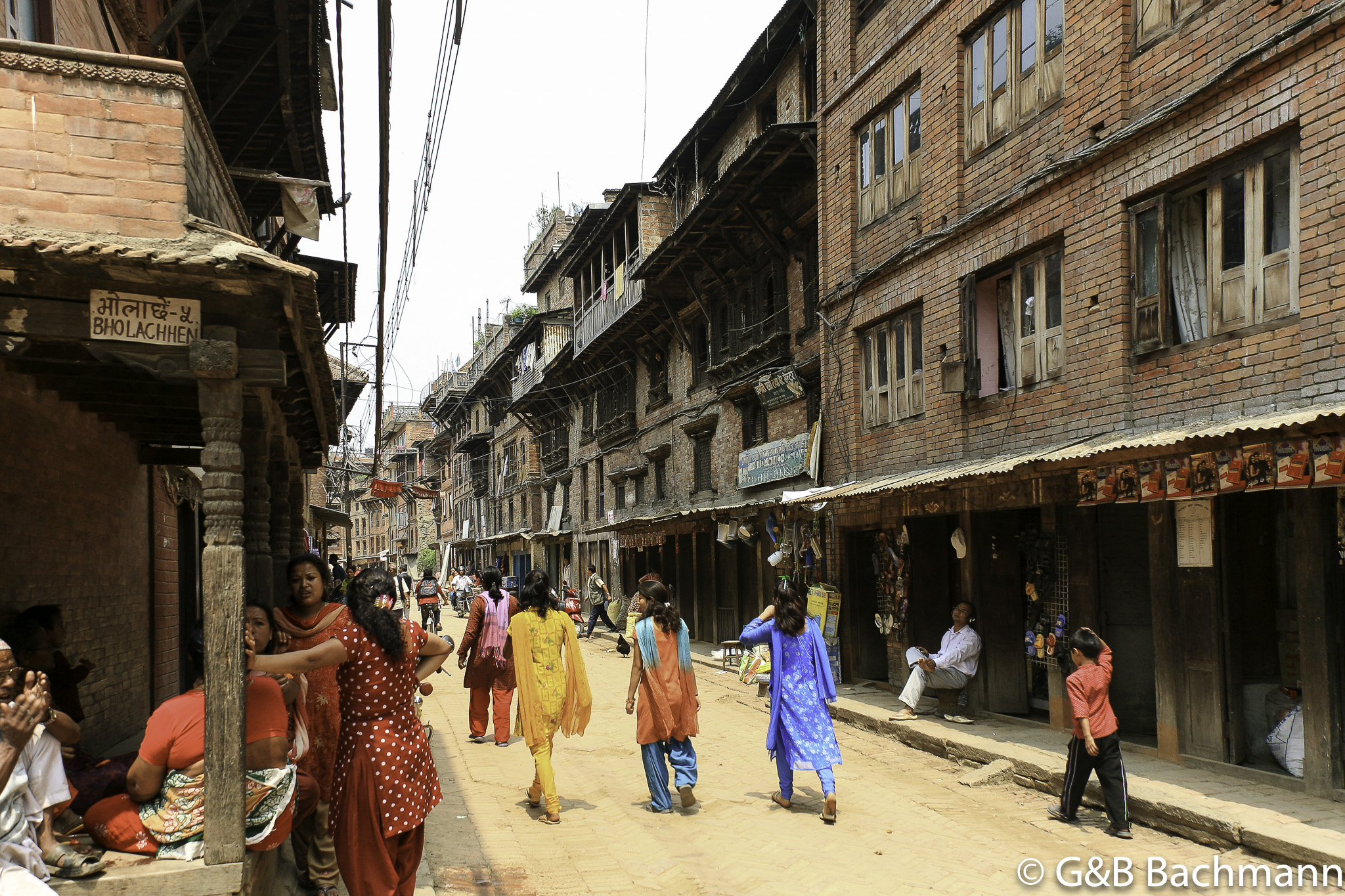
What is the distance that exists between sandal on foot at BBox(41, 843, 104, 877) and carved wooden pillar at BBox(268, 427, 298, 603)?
17.3 feet

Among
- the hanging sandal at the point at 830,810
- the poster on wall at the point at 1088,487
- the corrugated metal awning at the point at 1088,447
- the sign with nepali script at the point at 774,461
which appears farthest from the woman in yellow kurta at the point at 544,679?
the sign with nepali script at the point at 774,461

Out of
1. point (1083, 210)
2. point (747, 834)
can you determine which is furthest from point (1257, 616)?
point (747, 834)

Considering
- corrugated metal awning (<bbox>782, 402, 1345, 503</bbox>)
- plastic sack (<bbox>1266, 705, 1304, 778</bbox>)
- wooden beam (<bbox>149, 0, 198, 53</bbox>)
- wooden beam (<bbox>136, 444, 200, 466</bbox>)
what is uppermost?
wooden beam (<bbox>149, 0, 198, 53</bbox>)

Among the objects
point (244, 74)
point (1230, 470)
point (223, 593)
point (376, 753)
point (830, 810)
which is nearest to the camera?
point (223, 593)

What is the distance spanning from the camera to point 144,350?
4688 millimetres

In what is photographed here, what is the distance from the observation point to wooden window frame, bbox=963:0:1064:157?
10945 mm

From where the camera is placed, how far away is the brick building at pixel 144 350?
450cm

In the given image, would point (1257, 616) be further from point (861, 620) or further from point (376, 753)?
point (376, 753)

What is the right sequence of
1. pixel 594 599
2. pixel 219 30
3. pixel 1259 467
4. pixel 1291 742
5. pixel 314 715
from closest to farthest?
pixel 314 715 < pixel 1259 467 < pixel 1291 742 < pixel 219 30 < pixel 594 599

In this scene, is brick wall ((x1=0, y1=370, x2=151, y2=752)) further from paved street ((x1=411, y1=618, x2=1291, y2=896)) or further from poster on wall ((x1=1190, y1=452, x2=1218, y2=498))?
poster on wall ((x1=1190, y1=452, x2=1218, y2=498))

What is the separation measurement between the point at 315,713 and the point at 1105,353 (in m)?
7.90

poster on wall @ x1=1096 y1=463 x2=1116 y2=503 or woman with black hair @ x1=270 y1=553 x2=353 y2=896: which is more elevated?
poster on wall @ x1=1096 y1=463 x2=1116 y2=503

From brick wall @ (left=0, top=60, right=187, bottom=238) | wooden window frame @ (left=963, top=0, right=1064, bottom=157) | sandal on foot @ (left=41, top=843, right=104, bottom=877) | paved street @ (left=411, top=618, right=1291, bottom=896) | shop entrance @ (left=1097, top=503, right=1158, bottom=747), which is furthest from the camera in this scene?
wooden window frame @ (left=963, top=0, right=1064, bottom=157)

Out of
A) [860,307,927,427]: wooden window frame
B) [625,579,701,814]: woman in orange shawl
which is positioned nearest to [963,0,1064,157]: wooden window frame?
[860,307,927,427]: wooden window frame
